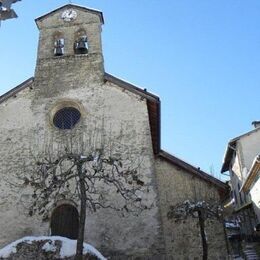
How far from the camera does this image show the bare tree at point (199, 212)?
13988 mm

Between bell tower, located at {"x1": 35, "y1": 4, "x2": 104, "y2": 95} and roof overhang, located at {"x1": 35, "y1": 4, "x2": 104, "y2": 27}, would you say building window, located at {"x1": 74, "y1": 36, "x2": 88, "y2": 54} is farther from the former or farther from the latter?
roof overhang, located at {"x1": 35, "y1": 4, "x2": 104, "y2": 27}

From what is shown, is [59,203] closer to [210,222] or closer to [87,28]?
[210,222]

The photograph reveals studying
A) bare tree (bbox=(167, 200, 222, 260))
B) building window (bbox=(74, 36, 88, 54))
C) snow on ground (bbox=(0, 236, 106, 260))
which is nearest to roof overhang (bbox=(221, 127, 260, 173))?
bare tree (bbox=(167, 200, 222, 260))

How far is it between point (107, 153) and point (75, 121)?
6.71ft

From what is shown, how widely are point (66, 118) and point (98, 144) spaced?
1.95 meters

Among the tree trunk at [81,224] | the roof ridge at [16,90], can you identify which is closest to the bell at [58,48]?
the roof ridge at [16,90]

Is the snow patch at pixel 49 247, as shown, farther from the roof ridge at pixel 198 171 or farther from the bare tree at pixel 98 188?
the roof ridge at pixel 198 171

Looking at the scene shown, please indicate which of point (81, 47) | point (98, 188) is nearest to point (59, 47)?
point (81, 47)

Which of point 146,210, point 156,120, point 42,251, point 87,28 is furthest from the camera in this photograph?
point 87,28

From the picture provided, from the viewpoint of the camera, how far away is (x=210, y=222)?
1608 centimetres

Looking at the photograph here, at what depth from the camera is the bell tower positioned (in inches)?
679

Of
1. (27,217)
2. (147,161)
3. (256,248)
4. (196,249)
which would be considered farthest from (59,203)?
(256,248)

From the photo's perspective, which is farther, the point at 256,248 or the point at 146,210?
the point at 256,248

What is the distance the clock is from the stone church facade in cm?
135
